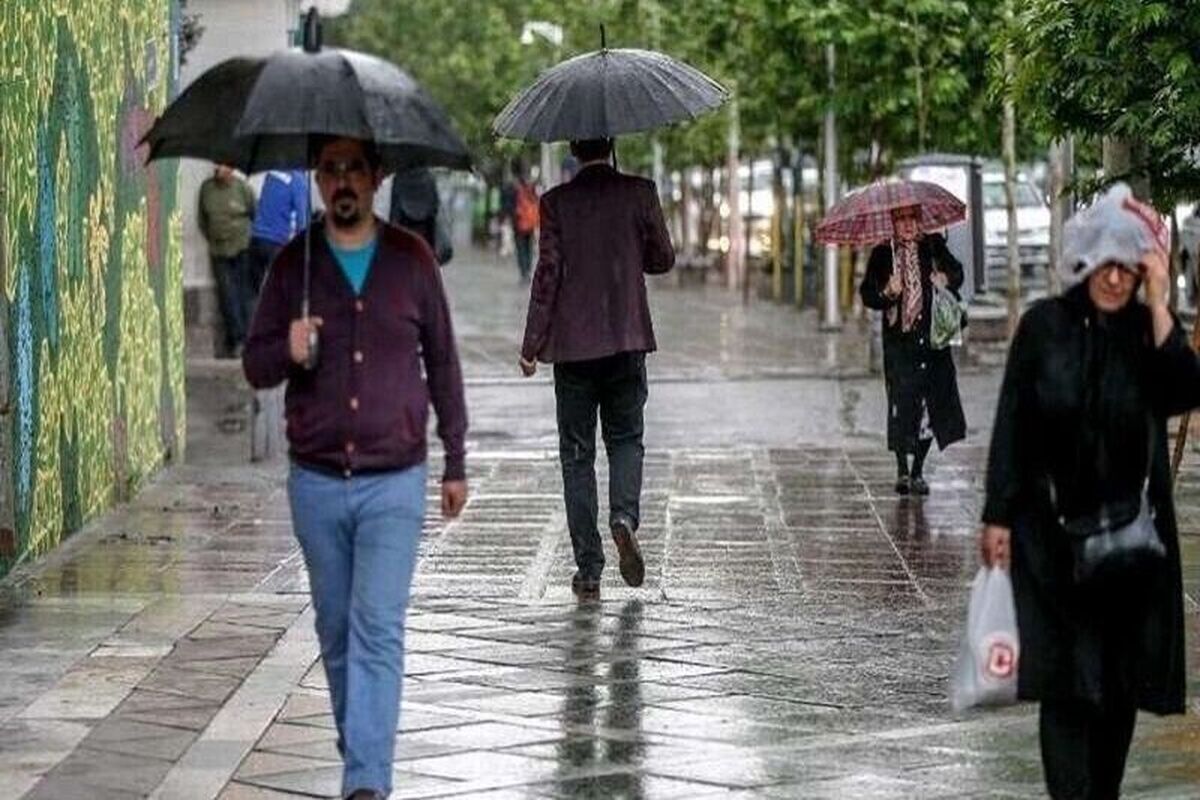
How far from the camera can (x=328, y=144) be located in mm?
8289

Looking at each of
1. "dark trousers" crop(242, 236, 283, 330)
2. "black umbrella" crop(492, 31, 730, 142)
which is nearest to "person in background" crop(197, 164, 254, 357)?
"dark trousers" crop(242, 236, 283, 330)

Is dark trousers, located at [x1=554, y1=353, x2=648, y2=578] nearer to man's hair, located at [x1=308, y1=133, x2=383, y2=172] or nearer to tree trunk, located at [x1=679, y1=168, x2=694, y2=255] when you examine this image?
man's hair, located at [x1=308, y1=133, x2=383, y2=172]

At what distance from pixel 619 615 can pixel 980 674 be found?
4369 millimetres

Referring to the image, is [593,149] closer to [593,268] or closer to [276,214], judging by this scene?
[593,268]

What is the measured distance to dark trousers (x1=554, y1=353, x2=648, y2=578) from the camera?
41.9 ft

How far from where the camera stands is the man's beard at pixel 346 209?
8.29 metres

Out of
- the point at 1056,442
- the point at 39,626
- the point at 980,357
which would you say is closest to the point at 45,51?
the point at 39,626

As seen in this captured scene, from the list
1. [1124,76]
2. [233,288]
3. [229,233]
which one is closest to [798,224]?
[233,288]

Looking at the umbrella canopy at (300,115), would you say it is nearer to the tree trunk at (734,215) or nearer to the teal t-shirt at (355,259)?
the teal t-shirt at (355,259)

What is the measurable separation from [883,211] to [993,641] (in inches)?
346

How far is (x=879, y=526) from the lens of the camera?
50.3ft

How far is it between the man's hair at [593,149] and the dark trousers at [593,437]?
0.82 meters

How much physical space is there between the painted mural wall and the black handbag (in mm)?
5438

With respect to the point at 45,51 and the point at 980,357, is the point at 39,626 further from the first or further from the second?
the point at 980,357
